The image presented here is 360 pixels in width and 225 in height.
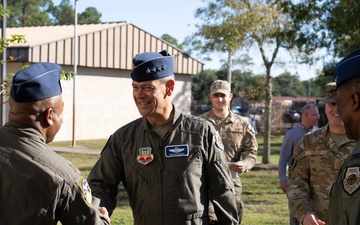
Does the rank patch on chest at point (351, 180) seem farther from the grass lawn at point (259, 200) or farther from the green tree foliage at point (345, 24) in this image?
the green tree foliage at point (345, 24)

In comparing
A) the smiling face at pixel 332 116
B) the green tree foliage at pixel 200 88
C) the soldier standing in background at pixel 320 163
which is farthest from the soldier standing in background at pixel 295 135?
the green tree foliage at pixel 200 88

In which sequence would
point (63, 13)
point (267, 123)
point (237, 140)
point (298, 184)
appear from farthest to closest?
point (63, 13) < point (267, 123) < point (237, 140) < point (298, 184)

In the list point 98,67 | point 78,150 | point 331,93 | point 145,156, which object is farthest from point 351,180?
point 98,67

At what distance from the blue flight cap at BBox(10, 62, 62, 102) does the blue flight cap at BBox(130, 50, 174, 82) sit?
1.15 meters

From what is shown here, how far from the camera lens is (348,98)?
273 cm

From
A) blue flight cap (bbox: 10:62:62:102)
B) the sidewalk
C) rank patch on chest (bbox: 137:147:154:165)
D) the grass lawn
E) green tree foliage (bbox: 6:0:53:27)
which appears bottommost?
the sidewalk

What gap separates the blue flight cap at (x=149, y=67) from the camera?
4172 mm

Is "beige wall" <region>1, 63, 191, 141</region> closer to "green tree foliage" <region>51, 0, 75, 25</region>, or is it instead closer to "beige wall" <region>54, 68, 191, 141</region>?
"beige wall" <region>54, 68, 191, 141</region>

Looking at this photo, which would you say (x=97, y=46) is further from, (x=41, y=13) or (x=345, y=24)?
(x=41, y=13)

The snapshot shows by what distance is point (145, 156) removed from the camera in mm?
4148

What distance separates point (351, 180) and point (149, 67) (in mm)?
2052

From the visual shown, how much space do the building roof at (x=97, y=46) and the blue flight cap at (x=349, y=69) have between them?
71.6 ft

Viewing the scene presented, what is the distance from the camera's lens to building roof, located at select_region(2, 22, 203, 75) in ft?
81.7

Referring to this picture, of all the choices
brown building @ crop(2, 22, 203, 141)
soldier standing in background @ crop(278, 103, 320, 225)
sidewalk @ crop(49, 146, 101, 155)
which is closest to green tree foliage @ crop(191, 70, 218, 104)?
brown building @ crop(2, 22, 203, 141)
